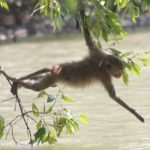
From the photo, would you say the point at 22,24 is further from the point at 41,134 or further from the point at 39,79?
the point at 41,134

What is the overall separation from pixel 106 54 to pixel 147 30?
1906cm

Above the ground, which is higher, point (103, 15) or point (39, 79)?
point (103, 15)

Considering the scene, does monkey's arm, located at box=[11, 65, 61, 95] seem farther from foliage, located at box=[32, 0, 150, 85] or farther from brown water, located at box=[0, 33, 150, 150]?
foliage, located at box=[32, 0, 150, 85]

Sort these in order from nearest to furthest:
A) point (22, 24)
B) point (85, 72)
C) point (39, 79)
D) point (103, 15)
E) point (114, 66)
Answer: point (103, 15)
point (114, 66)
point (39, 79)
point (85, 72)
point (22, 24)

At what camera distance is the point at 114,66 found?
6.66 m

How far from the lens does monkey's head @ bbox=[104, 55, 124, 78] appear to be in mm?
6452

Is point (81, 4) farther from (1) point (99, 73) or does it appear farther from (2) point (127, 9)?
(1) point (99, 73)

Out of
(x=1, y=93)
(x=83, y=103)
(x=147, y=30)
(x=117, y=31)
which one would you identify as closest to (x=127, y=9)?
(x=117, y=31)

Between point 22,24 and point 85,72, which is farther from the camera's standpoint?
point 22,24

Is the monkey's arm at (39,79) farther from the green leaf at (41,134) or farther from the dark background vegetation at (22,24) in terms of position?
the dark background vegetation at (22,24)

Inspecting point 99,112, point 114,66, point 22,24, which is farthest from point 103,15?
point 22,24

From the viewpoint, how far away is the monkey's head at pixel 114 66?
21.2 feet

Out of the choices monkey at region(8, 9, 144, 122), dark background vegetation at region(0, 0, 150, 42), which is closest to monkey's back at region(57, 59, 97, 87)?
monkey at region(8, 9, 144, 122)

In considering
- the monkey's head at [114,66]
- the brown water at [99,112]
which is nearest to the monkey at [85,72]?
the monkey's head at [114,66]
